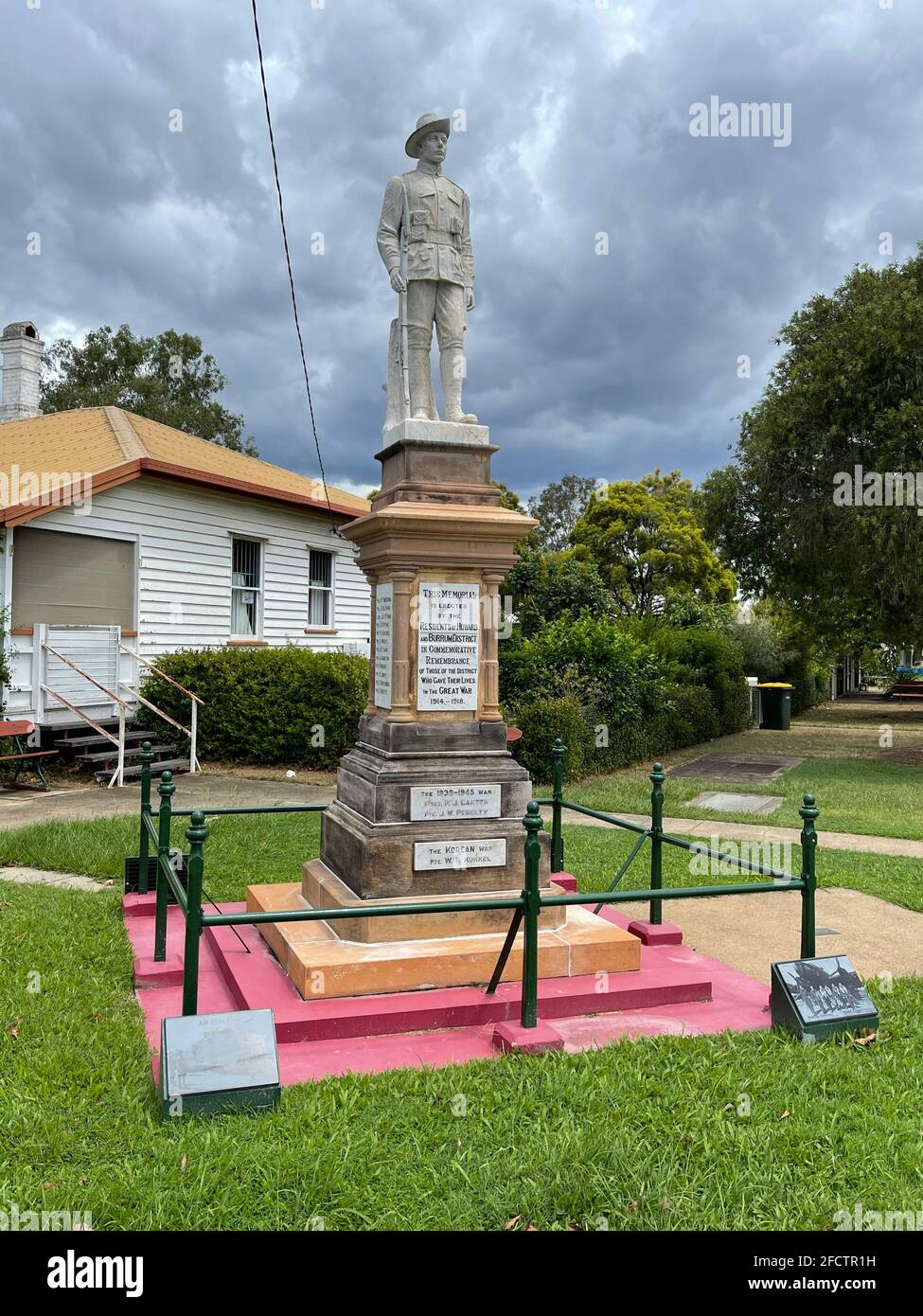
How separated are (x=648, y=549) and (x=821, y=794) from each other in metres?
29.4

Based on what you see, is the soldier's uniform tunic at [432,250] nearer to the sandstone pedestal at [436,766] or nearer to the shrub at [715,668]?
the sandstone pedestal at [436,766]

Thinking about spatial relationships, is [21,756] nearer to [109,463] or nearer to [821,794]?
[109,463]

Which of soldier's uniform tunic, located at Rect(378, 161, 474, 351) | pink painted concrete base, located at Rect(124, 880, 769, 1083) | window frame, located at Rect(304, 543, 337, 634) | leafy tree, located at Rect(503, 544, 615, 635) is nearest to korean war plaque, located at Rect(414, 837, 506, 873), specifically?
pink painted concrete base, located at Rect(124, 880, 769, 1083)

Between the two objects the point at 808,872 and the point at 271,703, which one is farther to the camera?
the point at 271,703

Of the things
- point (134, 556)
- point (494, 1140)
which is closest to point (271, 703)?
point (134, 556)

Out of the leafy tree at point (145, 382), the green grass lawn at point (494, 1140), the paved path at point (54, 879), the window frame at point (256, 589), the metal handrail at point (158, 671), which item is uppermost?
the leafy tree at point (145, 382)

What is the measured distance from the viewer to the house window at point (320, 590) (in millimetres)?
19125

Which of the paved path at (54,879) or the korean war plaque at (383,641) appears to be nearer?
the korean war plaque at (383,641)

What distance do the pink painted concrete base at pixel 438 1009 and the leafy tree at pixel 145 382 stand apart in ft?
114

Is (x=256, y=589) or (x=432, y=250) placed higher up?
(x=432, y=250)

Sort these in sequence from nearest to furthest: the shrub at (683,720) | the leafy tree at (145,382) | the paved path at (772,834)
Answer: the paved path at (772,834)
the shrub at (683,720)
the leafy tree at (145,382)

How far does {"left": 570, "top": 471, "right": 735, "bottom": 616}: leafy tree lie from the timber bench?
2998 centimetres

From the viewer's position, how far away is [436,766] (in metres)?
5.73

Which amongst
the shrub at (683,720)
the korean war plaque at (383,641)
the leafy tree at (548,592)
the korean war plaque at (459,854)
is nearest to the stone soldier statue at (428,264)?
the korean war plaque at (383,641)
